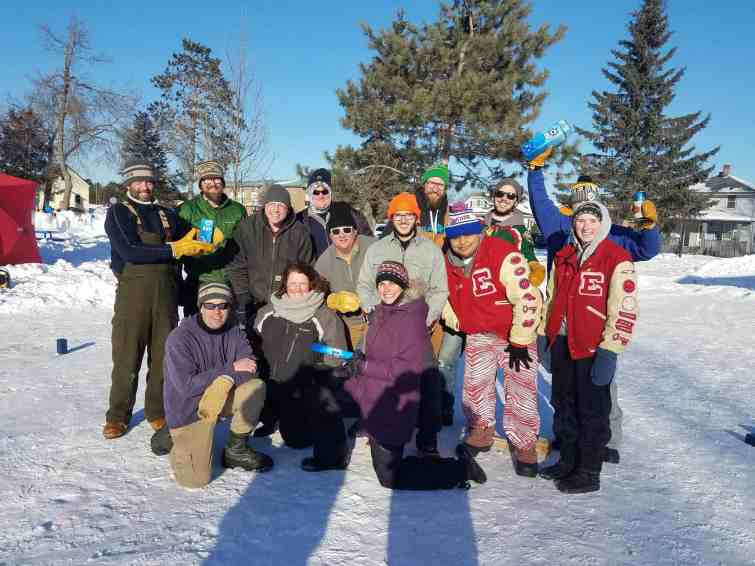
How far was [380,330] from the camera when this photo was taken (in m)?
3.55

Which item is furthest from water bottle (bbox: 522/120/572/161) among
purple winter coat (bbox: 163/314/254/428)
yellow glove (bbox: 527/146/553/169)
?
purple winter coat (bbox: 163/314/254/428)

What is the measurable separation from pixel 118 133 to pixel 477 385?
3098cm

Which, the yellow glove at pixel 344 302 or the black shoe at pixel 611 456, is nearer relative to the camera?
the black shoe at pixel 611 456

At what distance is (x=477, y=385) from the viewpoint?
3852mm

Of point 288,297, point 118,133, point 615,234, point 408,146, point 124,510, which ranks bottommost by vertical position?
point 124,510

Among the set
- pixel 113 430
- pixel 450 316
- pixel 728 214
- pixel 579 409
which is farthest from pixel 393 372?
pixel 728 214

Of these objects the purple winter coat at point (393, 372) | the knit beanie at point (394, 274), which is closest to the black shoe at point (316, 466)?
the purple winter coat at point (393, 372)

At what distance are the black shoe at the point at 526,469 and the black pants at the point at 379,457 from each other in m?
0.49

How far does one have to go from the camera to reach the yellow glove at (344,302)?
4000 mm

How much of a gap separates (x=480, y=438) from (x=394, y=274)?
1462 millimetres

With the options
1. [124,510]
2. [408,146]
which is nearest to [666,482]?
[124,510]

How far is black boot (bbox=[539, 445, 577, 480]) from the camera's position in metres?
3.55

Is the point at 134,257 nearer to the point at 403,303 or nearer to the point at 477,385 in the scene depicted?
the point at 403,303

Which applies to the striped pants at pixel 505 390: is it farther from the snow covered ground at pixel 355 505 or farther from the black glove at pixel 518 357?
the snow covered ground at pixel 355 505
